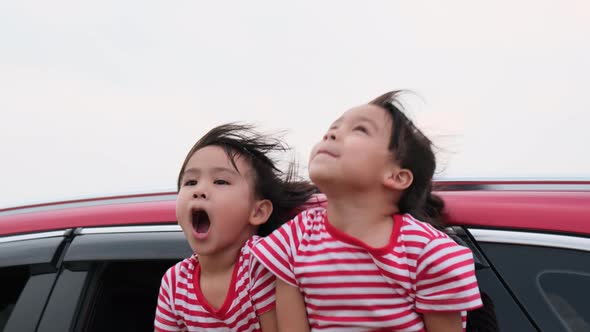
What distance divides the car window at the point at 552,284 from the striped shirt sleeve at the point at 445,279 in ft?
0.43

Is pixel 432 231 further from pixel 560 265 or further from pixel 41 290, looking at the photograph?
pixel 41 290

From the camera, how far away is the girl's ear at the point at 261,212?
1970 millimetres

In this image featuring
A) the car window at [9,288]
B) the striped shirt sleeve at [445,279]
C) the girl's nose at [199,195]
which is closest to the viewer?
the striped shirt sleeve at [445,279]

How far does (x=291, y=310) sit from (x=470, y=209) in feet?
1.81

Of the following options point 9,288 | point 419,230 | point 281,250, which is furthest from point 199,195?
point 9,288

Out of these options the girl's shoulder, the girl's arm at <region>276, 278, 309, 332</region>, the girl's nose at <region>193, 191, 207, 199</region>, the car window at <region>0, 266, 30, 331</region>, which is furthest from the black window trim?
the car window at <region>0, 266, 30, 331</region>

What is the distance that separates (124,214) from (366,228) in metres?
0.99

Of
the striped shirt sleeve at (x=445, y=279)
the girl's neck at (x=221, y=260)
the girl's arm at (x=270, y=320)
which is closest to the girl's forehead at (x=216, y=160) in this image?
the girl's neck at (x=221, y=260)

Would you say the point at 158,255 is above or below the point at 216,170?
below

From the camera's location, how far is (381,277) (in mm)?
1577

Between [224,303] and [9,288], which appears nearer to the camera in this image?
[224,303]

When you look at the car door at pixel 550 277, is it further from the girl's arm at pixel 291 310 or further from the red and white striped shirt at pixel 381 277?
the girl's arm at pixel 291 310

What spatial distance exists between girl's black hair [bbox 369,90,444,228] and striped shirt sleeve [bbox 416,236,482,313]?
194 mm

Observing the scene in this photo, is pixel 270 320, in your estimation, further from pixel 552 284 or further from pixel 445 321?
pixel 552 284
